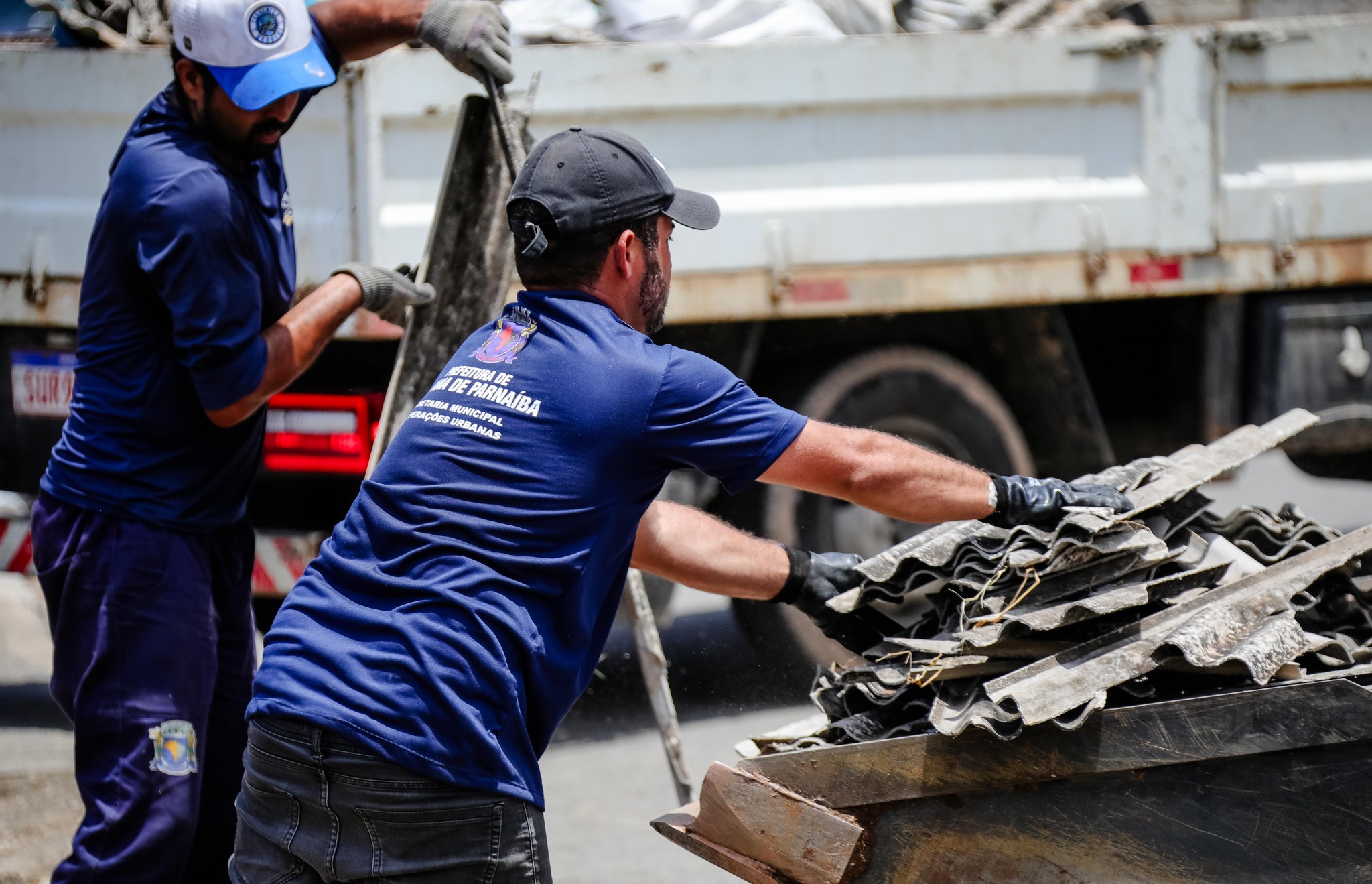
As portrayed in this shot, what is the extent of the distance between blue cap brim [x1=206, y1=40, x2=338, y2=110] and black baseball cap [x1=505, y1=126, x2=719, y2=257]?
0.87m

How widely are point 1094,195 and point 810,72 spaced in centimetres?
105

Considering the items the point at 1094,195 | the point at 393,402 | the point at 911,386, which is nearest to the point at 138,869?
the point at 393,402

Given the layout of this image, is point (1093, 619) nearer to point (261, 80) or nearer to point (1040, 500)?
point (1040, 500)

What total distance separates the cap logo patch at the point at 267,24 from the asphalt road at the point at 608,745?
210 cm

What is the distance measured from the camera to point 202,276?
2725mm

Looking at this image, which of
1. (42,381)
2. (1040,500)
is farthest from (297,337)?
(42,381)

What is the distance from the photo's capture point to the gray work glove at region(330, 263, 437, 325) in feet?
9.85

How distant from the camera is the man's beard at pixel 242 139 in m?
2.86

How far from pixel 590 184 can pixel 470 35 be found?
1058 mm

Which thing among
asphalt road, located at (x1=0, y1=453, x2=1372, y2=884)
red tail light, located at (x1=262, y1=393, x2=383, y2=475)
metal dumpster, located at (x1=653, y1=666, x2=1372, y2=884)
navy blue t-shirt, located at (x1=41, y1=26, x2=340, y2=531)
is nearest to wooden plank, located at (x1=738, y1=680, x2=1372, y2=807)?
metal dumpster, located at (x1=653, y1=666, x2=1372, y2=884)

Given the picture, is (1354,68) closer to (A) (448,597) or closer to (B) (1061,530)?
(B) (1061,530)

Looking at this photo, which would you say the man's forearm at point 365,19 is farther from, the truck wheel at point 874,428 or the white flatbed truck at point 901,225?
the truck wheel at point 874,428

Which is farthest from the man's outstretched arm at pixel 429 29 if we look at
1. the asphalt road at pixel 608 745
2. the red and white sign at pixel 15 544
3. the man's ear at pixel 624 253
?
the red and white sign at pixel 15 544

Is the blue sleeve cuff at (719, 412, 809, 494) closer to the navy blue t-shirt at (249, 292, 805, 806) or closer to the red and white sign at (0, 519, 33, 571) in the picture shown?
the navy blue t-shirt at (249, 292, 805, 806)
